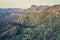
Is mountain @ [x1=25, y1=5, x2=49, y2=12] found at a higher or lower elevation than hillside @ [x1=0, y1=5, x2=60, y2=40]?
higher

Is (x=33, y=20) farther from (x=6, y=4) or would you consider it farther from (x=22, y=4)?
(x=6, y=4)

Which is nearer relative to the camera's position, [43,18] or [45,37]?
[45,37]

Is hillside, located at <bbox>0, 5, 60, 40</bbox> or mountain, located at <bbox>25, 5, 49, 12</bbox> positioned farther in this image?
mountain, located at <bbox>25, 5, 49, 12</bbox>

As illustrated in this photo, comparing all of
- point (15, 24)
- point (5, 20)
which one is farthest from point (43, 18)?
point (5, 20)

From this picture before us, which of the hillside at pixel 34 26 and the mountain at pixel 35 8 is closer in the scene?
the hillside at pixel 34 26

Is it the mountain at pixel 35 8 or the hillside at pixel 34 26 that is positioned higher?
the mountain at pixel 35 8

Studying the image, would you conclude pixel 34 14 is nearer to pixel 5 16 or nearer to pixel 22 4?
pixel 22 4

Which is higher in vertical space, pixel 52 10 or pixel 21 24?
pixel 52 10

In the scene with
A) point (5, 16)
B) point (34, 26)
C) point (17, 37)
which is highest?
point (5, 16)

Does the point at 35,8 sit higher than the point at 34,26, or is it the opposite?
the point at 35,8

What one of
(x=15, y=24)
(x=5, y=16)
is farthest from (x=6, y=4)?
(x=15, y=24)
